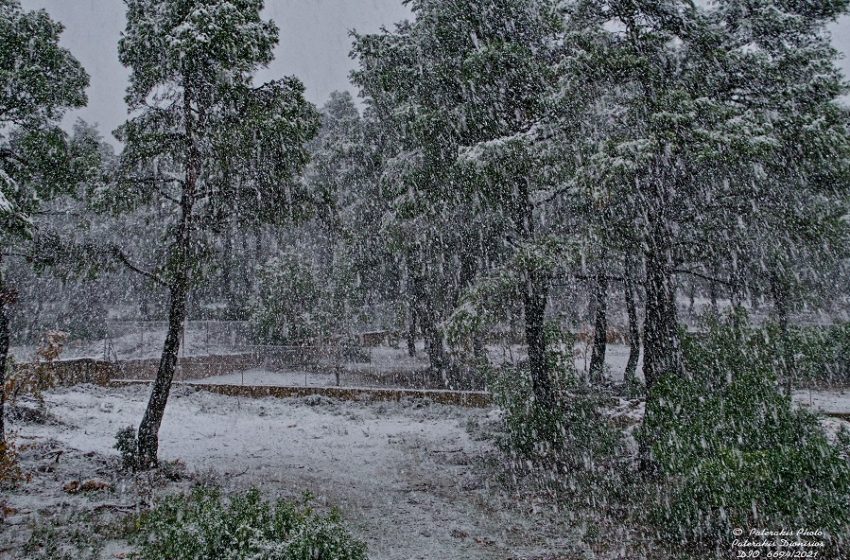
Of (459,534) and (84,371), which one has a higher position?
(84,371)

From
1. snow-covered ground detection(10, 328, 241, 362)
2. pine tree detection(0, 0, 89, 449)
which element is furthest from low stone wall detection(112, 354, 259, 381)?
pine tree detection(0, 0, 89, 449)

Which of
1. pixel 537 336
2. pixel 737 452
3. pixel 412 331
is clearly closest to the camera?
pixel 737 452

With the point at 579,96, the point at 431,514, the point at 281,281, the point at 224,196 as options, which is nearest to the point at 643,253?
the point at 579,96

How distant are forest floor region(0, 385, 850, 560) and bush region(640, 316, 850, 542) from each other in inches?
45.3

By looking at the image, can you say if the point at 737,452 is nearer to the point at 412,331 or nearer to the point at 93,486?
the point at 93,486

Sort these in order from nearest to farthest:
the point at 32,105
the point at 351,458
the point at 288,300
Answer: the point at 32,105 < the point at 351,458 < the point at 288,300

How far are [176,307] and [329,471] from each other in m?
4.09

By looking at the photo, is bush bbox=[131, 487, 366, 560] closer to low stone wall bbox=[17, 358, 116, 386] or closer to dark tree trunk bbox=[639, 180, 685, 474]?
dark tree trunk bbox=[639, 180, 685, 474]

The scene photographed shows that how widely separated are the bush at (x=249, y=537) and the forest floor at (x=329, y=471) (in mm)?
1842

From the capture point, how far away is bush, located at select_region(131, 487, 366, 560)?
12.9 feet

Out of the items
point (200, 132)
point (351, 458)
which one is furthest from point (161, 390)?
point (200, 132)

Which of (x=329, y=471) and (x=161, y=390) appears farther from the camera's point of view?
(x=329, y=471)

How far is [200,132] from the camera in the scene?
932cm

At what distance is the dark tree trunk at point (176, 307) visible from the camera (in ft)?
29.0
